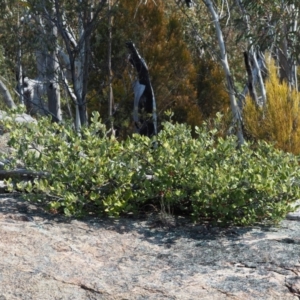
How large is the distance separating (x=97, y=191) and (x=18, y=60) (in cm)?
971

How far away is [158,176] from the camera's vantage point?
12.4 feet

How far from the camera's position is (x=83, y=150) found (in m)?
4.01

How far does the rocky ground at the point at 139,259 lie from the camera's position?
3.05 meters

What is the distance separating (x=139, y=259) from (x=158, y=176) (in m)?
0.57

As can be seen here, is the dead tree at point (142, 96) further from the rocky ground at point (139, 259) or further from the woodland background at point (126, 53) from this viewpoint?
the rocky ground at point (139, 259)

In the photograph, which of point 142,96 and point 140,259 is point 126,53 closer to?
point 142,96

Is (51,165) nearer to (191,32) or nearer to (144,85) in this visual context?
(144,85)

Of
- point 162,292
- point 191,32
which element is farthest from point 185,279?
point 191,32

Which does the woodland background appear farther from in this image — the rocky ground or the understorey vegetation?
the rocky ground

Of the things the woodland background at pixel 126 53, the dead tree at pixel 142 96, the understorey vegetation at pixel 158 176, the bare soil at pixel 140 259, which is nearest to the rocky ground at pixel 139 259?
the bare soil at pixel 140 259

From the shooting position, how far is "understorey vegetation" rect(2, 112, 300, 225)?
362 centimetres

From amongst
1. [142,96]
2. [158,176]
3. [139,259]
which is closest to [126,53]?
[142,96]

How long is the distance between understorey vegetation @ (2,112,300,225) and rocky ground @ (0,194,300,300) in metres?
0.11

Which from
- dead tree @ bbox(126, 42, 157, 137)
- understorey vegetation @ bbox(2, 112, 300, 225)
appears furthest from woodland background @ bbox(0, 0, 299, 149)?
understorey vegetation @ bbox(2, 112, 300, 225)
